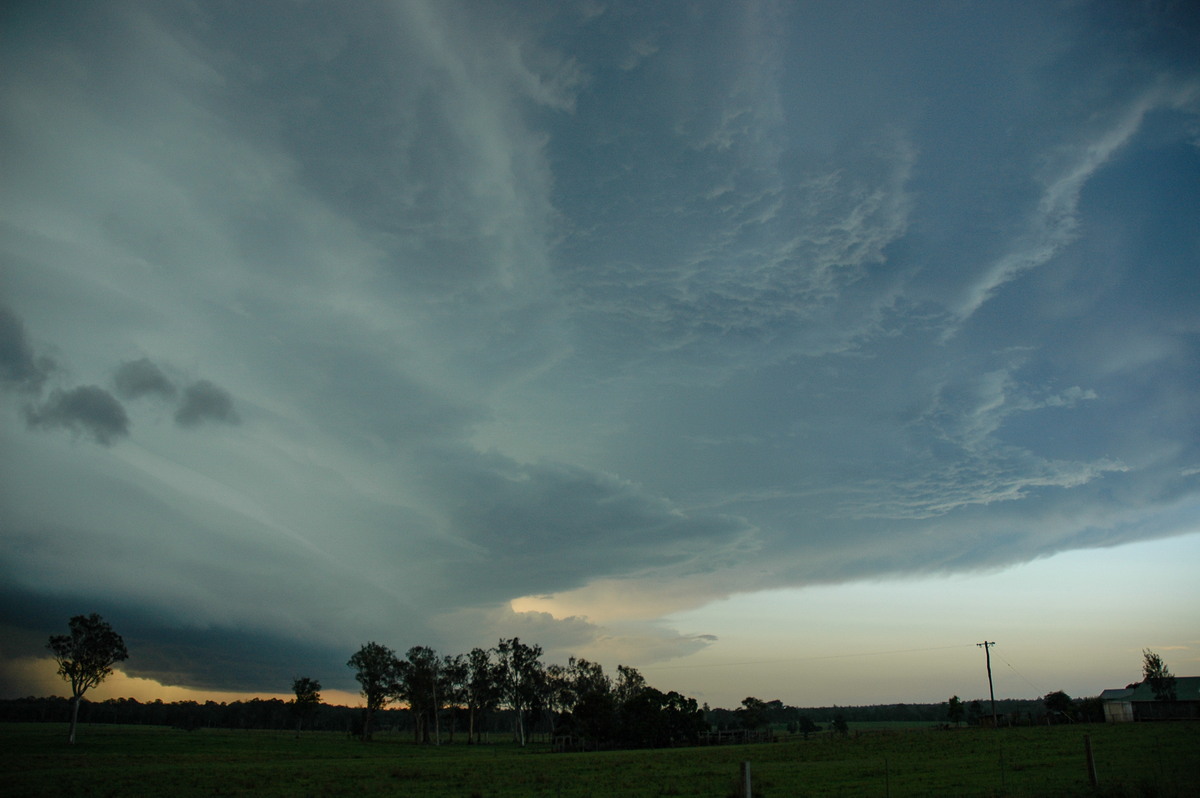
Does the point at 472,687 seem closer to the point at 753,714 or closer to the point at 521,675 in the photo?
the point at 521,675

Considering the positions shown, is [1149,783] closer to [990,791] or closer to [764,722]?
[990,791]

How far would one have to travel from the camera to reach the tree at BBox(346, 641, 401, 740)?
136000mm

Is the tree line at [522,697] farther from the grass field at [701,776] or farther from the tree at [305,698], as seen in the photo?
the grass field at [701,776]

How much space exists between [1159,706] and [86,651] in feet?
530

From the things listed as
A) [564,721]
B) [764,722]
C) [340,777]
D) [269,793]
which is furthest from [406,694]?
[269,793]

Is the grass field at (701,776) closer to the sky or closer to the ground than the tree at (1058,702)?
closer to the sky

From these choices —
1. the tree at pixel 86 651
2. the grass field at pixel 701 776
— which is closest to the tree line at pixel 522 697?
the tree at pixel 86 651

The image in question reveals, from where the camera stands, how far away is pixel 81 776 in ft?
141

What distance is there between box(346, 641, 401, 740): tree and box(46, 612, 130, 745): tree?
155 ft

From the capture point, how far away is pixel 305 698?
13862 cm

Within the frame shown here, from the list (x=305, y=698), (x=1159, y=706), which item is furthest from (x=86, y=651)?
(x=1159, y=706)

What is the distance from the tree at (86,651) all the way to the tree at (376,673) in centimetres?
4728

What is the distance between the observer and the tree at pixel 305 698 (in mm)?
137625

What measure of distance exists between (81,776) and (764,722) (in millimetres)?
147290
